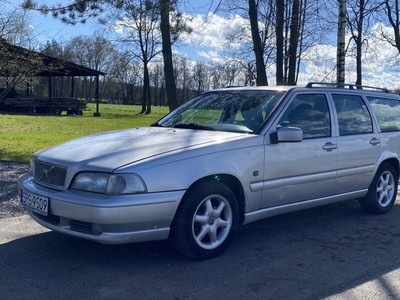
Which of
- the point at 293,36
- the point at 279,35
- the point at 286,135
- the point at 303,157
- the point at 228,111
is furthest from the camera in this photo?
the point at 293,36

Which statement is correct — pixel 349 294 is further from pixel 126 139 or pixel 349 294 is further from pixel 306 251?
pixel 126 139

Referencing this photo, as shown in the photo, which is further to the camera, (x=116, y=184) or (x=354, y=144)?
(x=354, y=144)

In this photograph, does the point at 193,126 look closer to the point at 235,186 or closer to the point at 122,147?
the point at 235,186

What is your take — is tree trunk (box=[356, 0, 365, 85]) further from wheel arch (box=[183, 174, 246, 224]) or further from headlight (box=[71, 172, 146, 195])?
headlight (box=[71, 172, 146, 195])

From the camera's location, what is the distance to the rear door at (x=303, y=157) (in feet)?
16.2

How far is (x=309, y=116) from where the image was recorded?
554 cm

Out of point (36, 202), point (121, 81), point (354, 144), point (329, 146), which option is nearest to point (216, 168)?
point (36, 202)

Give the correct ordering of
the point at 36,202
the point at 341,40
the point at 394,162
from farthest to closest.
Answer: the point at 341,40, the point at 394,162, the point at 36,202

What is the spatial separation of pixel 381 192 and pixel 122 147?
3890 millimetres

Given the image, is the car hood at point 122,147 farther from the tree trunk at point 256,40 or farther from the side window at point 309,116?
the tree trunk at point 256,40

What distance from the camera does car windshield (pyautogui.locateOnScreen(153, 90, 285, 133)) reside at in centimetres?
514

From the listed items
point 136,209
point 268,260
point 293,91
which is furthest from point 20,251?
point 293,91

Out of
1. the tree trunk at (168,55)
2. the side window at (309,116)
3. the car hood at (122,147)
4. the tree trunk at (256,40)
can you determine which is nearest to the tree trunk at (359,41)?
the tree trunk at (256,40)

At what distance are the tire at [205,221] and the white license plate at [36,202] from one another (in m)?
1.13
